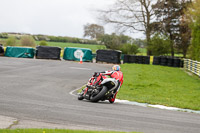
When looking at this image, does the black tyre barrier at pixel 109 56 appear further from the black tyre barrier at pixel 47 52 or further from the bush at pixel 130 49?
the bush at pixel 130 49

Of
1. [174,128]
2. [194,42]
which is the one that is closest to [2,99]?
[174,128]

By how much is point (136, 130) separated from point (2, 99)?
16.7 ft

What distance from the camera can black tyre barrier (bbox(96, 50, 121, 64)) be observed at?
40969 millimetres

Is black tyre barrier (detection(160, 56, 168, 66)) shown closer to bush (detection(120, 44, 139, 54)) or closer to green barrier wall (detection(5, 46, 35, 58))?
green barrier wall (detection(5, 46, 35, 58))

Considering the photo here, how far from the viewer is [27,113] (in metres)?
9.04

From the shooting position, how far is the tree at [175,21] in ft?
212

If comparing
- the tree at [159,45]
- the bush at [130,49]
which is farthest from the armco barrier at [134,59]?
the bush at [130,49]

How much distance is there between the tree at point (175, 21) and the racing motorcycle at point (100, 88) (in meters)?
52.1

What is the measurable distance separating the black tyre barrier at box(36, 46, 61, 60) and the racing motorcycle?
28.8m

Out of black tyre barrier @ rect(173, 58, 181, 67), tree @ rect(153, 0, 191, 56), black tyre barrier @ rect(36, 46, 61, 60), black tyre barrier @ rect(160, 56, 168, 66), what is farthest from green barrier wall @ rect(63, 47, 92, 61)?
tree @ rect(153, 0, 191, 56)

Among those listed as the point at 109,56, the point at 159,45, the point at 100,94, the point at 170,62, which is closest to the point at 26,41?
the point at 159,45

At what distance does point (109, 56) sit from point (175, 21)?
1171 inches

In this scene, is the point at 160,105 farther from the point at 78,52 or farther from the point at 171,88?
the point at 78,52

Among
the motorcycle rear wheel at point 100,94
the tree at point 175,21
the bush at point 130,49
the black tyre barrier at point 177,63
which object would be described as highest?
the tree at point 175,21
